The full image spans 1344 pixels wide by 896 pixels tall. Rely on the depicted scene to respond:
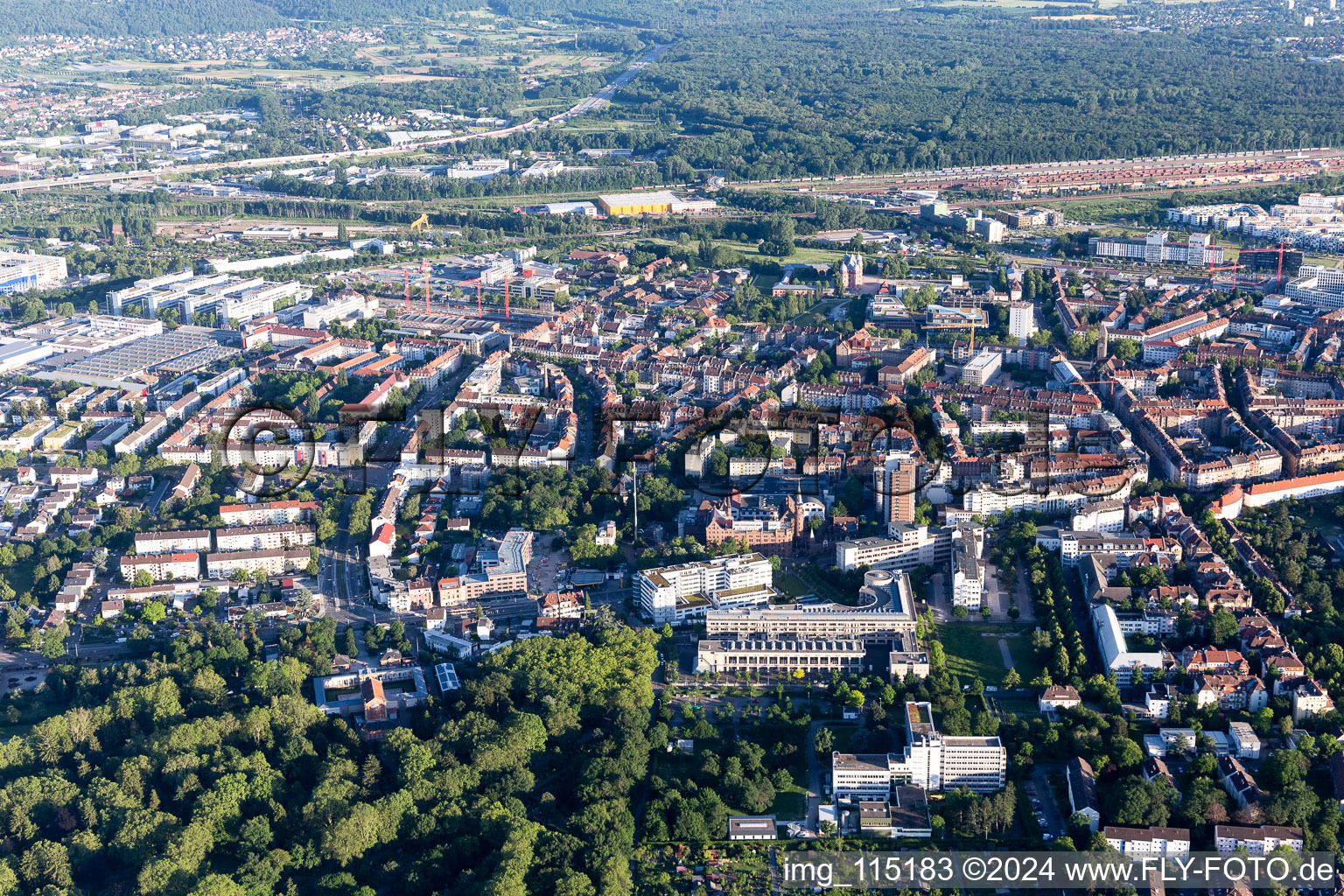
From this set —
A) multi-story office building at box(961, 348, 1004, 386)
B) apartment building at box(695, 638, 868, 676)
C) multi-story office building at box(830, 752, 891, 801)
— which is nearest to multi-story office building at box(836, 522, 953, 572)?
apartment building at box(695, 638, 868, 676)

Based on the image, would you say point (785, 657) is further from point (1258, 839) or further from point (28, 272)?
point (28, 272)

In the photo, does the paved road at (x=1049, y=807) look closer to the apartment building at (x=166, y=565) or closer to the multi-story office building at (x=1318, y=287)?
the apartment building at (x=166, y=565)

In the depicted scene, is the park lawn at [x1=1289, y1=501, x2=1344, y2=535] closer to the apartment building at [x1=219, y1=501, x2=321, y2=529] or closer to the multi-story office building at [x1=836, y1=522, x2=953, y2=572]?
the multi-story office building at [x1=836, y1=522, x2=953, y2=572]

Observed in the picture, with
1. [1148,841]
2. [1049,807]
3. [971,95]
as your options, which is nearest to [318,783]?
[1049,807]

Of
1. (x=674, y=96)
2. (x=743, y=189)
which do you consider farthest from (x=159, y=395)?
(x=674, y=96)

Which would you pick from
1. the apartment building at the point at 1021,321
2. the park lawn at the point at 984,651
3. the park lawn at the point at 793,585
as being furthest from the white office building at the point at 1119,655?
the apartment building at the point at 1021,321

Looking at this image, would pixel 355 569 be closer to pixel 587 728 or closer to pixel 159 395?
pixel 587 728

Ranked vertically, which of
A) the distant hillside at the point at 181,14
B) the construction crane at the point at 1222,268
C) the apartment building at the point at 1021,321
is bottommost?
the apartment building at the point at 1021,321
